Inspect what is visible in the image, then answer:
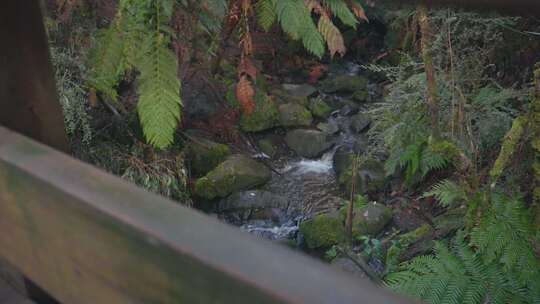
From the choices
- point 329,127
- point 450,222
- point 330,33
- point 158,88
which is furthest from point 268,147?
point 158,88

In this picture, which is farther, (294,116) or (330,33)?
(294,116)

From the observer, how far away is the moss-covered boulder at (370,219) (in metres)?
4.89

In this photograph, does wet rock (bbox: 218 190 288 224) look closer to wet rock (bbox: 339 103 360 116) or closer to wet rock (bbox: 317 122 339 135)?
wet rock (bbox: 317 122 339 135)

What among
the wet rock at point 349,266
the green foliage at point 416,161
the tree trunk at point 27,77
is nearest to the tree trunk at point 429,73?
the green foliage at point 416,161

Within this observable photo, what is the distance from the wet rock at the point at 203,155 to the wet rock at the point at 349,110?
6.29ft

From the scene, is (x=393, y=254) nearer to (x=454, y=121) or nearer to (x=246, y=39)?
(x=454, y=121)

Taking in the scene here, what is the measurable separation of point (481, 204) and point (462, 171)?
593 mm

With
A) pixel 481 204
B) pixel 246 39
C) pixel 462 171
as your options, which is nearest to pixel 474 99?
pixel 462 171

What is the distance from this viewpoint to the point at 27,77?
2.47ft

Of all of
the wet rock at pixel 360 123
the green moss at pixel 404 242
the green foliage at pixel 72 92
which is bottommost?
the wet rock at pixel 360 123

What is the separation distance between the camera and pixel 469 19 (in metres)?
4.75

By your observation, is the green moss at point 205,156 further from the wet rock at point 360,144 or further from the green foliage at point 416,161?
the green foliage at point 416,161

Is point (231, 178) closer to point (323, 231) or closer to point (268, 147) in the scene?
point (268, 147)

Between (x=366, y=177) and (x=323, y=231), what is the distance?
1.09 m
